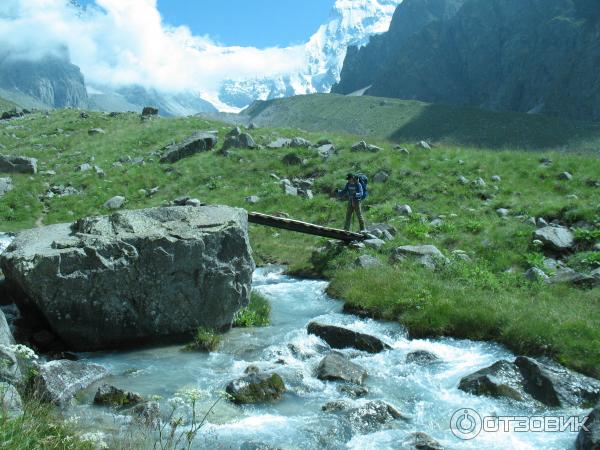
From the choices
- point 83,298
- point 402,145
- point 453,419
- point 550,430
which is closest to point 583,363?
point 550,430

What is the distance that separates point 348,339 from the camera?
12.7m

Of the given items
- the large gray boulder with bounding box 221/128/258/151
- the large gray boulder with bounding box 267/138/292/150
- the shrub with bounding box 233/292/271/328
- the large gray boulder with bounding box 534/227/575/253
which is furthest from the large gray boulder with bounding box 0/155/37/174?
the large gray boulder with bounding box 534/227/575/253

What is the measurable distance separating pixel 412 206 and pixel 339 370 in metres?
15.1

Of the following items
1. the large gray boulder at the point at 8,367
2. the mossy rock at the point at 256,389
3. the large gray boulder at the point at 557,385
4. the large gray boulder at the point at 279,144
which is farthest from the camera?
the large gray boulder at the point at 279,144

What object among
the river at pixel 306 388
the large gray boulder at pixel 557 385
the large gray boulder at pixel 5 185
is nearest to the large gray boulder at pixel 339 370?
the river at pixel 306 388

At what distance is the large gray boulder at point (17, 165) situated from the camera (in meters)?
33.7

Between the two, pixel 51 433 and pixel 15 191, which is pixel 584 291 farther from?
pixel 15 191

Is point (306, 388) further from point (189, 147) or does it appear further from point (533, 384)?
point (189, 147)

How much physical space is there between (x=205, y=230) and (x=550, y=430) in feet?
27.9

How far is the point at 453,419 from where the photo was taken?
9.08 metres
